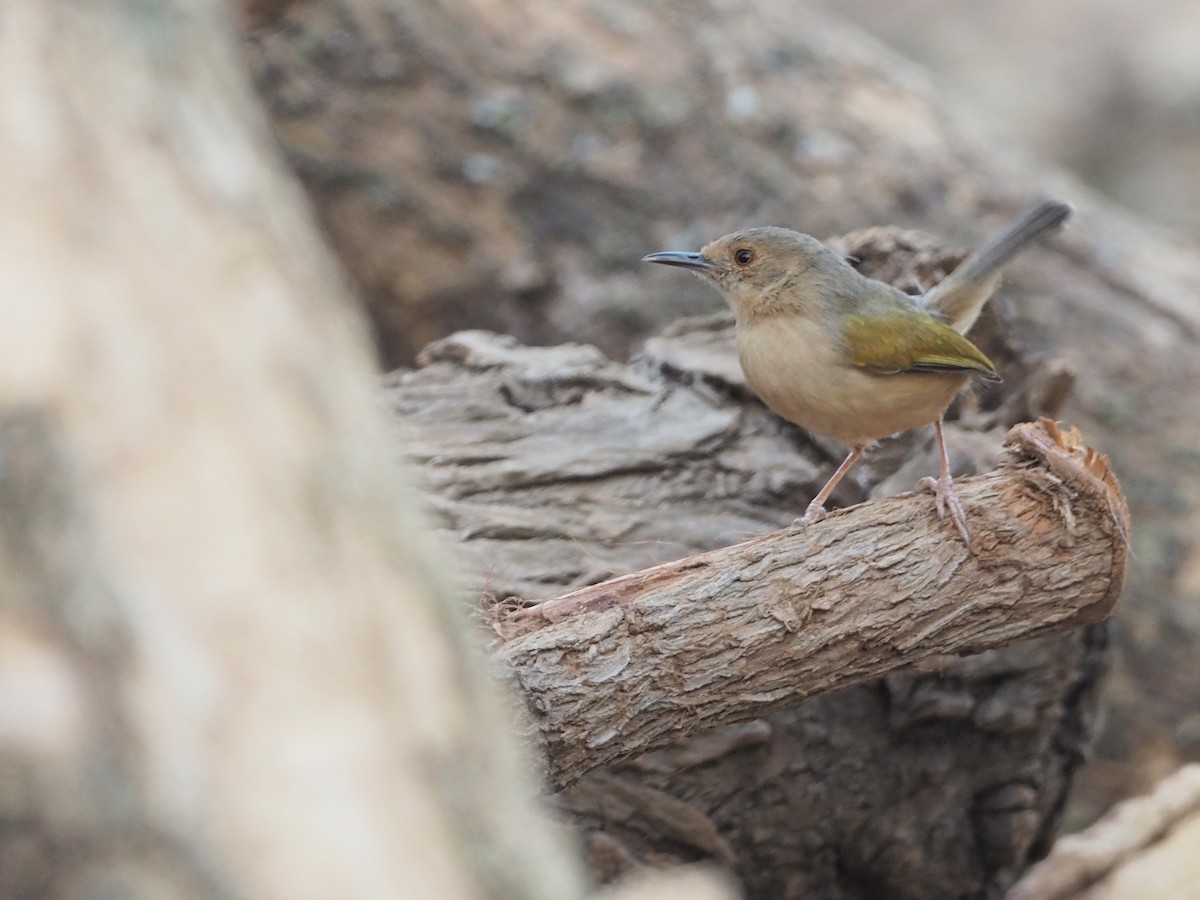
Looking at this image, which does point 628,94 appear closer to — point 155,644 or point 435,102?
point 435,102

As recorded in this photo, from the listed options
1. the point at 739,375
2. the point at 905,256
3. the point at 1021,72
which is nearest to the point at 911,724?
the point at 739,375

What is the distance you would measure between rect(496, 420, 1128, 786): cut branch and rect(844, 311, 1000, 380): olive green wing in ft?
2.26

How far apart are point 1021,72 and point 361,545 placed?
14568 millimetres

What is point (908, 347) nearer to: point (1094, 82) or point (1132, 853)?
point (1132, 853)

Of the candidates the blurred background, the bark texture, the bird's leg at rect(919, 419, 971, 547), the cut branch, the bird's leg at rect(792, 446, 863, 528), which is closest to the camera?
the cut branch

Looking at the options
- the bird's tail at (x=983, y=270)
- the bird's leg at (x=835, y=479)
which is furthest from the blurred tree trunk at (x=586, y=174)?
the bird's leg at (x=835, y=479)

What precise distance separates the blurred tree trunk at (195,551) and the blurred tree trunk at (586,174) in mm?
5009

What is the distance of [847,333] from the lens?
14.9ft

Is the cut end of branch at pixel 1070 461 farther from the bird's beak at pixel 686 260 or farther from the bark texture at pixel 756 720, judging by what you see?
the bird's beak at pixel 686 260

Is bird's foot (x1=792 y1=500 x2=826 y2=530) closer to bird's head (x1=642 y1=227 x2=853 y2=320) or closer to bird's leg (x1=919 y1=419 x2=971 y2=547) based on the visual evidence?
bird's leg (x1=919 y1=419 x2=971 y2=547)

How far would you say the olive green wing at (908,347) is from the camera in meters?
4.44

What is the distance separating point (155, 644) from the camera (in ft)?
5.32

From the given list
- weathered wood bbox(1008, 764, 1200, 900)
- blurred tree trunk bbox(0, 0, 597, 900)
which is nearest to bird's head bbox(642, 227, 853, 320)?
weathered wood bbox(1008, 764, 1200, 900)

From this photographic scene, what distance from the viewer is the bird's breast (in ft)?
14.5
